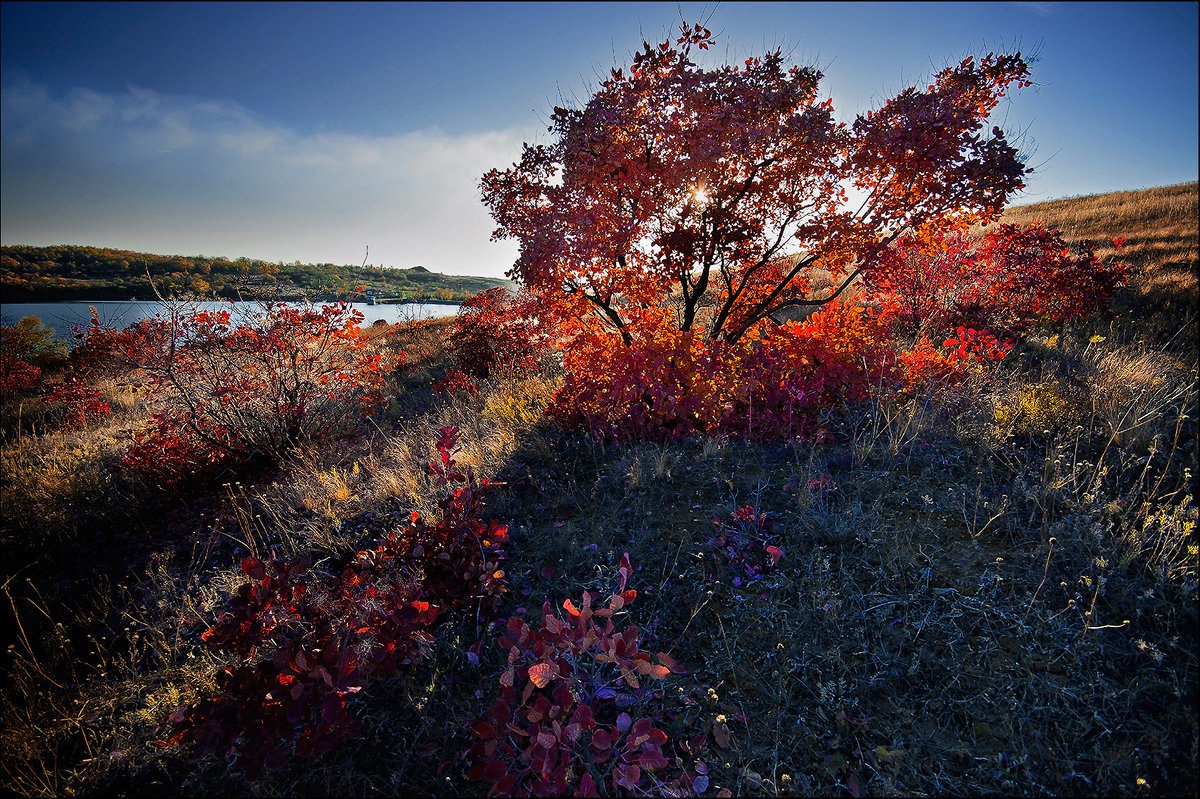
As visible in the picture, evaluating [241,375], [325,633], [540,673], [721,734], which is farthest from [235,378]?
[721,734]

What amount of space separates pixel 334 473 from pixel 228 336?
2.53 m

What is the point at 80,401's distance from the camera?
9438 mm

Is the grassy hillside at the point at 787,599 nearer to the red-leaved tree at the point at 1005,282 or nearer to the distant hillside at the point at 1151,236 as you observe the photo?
the red-leaved tree at the point at 1005,282

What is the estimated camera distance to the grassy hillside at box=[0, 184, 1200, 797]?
1855 millimetres

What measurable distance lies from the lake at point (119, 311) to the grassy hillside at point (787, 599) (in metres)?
2.17

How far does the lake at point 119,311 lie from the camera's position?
5055mm

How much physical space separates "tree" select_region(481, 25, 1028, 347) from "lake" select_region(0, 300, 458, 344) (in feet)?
10.7

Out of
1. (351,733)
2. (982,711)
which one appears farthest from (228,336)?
(982,711)

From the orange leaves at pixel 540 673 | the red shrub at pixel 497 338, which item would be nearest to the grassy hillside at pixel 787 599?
the orange leaves at pixel 540 673

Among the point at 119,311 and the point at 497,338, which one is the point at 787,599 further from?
the point at 497,338

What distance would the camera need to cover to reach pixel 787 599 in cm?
252

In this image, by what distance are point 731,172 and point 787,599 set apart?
3897 millimetres

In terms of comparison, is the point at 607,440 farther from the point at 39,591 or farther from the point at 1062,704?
the point at 39,591

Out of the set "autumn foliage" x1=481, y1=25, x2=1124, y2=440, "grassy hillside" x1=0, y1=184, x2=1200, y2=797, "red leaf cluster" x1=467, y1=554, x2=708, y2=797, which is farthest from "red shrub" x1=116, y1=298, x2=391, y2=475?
"red leaf cluster" x1=467, y1=554, x2=708, y2=797
